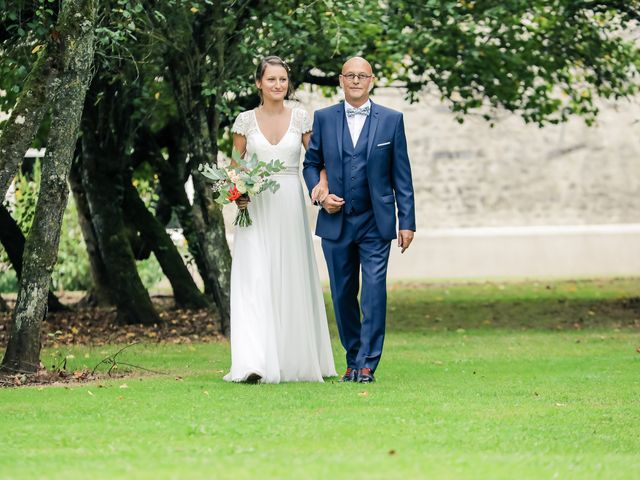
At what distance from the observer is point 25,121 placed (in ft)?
34.9

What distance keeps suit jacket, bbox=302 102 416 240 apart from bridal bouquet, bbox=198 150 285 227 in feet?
1.00

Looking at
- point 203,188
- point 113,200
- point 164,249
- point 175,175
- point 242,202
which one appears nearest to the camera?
point 242,202

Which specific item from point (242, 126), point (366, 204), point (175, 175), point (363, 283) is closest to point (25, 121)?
point (242, 126)

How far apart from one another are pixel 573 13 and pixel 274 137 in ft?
31.1

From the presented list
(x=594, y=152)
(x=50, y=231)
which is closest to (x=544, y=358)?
(x=50, y=231)

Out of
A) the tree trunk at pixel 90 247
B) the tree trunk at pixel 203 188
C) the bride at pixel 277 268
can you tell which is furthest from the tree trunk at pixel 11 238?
the bride at pixel 277 268

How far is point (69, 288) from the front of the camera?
27.6 meters

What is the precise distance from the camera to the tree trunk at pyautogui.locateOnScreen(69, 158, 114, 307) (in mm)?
20078

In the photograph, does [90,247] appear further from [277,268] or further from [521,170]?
[521,170]

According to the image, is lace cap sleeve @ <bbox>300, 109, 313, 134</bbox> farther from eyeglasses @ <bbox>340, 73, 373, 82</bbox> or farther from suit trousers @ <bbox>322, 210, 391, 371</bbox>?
suit trousers @ <bbox>322, 210, 391, 371</bbox>

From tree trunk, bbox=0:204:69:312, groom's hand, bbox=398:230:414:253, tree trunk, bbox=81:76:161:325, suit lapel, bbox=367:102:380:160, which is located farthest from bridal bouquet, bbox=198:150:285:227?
tree trunk, bbox=0:204:69:312

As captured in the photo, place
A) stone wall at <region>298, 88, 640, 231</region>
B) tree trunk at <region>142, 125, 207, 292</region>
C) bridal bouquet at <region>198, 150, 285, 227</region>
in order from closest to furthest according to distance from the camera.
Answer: bridal bouquet at <region>198, 150, 285, 227</region> < tree trunk at <region>142, 125, 207, 292</region> < stone wall at <region>298, 88, 640, 231</region>

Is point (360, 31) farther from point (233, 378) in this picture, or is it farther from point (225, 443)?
point (225, 443)

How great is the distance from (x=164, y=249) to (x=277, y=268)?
10.2 metres
